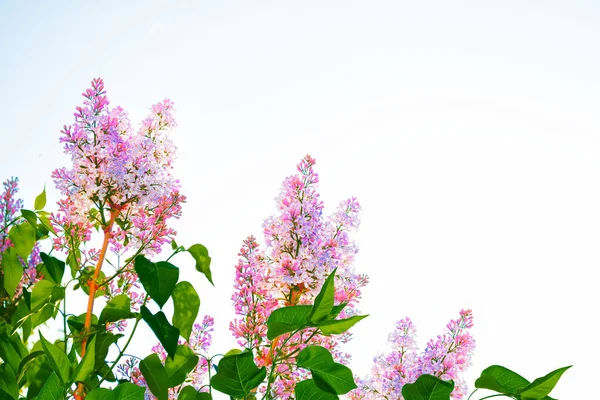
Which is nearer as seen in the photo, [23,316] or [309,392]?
[309,392]

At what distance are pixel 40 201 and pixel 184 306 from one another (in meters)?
1.05

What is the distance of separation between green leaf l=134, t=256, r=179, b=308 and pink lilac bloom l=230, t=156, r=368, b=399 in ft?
1.42

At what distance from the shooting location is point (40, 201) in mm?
2250

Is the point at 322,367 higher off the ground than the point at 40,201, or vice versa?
the point at 40,201

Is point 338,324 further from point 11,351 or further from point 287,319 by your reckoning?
point 11,351

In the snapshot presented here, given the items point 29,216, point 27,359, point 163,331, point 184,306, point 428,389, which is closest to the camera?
point 428,389

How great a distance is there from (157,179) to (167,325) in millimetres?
624

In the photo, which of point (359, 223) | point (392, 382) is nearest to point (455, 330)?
point (392, 382)

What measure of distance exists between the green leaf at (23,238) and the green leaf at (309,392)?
1310 mm

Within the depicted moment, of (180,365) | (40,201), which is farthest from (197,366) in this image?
(40,201)

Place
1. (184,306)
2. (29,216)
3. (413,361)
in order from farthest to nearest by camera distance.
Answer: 1. (413,361)
2. (29,216)
3. (184,306)

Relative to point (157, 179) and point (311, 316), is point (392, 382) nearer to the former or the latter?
point (157, 179)

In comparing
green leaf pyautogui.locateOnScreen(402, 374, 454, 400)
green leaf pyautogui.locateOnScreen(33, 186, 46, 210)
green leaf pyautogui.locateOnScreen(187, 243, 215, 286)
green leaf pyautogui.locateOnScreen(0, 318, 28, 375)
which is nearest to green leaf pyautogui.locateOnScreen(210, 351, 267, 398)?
green leaf pyautogui.locateOnScreen(402, 374, 454, 400)

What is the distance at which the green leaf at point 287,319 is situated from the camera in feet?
3.52
